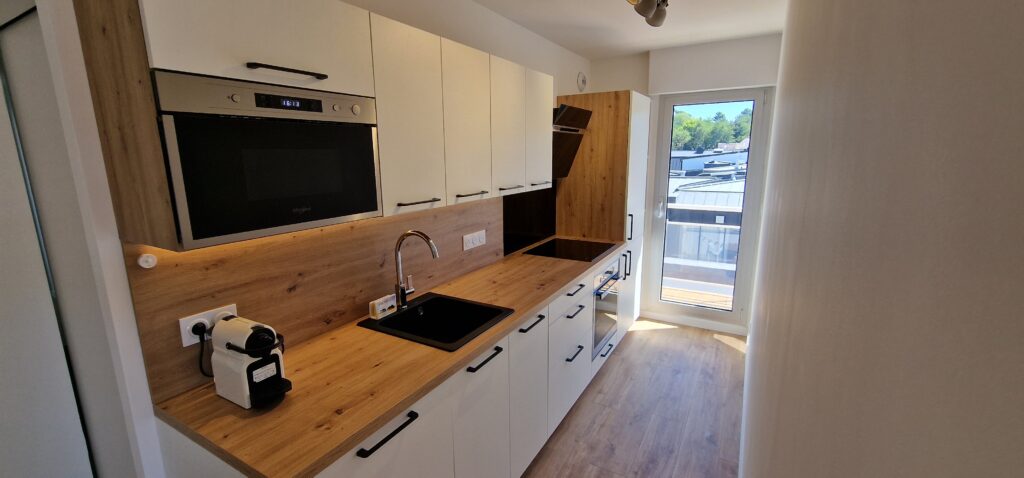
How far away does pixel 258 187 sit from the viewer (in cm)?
117

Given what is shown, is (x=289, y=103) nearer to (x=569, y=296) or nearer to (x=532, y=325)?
(x=532, y=325)

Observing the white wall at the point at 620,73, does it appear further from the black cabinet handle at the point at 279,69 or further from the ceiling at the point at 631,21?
the black cabinet handle at the point at 279,69

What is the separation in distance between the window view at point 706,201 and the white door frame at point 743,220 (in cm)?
5

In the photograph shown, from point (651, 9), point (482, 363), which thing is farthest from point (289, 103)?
point (651, 9)

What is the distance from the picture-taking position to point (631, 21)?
9.45 feet

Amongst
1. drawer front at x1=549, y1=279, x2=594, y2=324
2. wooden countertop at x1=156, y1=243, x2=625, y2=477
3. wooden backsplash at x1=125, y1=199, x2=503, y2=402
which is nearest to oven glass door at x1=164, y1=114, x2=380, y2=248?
wooden backsplash at x1=125, y1=199, x2=503, y2=402

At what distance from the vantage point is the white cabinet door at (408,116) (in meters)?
1.53

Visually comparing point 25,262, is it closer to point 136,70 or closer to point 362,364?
point 136,70

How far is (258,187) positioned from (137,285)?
46cm

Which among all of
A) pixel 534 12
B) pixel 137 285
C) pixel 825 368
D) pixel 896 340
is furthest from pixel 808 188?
pixel 534 12

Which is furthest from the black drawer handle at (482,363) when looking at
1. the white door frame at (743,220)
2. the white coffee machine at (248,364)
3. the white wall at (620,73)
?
the white wall at (620,73)

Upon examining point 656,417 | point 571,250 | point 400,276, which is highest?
point 400,276

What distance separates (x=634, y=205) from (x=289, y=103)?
9.93 ft

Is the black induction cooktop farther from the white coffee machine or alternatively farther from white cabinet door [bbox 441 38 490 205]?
the white coffee machine
